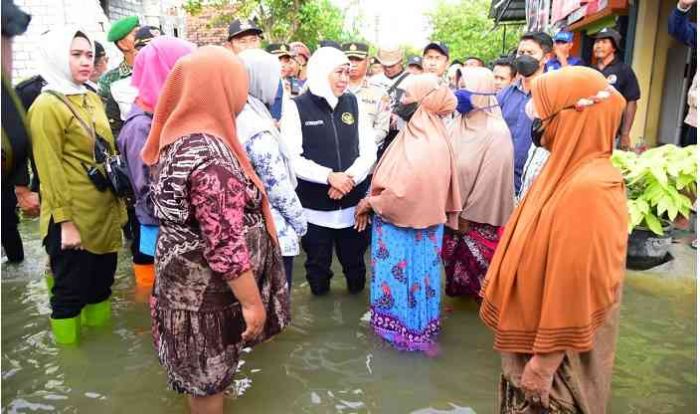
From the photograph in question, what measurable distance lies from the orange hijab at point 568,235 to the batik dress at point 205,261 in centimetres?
92

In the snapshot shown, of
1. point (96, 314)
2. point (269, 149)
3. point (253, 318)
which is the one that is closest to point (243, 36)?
point (96, 314)

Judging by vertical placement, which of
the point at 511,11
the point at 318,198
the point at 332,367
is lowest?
the point at 332,367

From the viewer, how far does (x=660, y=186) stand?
4035mm

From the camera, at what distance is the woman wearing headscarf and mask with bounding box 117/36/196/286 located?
2.54 meters

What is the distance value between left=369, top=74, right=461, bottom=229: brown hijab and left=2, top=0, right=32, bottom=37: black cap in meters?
2.03

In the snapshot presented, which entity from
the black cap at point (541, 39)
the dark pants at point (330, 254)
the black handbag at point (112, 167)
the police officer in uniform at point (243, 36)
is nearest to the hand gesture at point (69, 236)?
the black handbag at point (112, 167)

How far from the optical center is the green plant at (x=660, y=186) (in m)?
3.95

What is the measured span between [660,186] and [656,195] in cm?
7

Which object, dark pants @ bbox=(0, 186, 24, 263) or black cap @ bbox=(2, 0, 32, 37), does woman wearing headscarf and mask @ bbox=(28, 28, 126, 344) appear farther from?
black cap @ bbox=(2, 0, 32, 37)

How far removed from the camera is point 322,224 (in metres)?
3.66

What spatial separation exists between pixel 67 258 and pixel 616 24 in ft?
24.3

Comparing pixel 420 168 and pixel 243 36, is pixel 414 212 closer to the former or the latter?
pixel 420 168

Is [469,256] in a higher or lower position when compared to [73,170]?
lower

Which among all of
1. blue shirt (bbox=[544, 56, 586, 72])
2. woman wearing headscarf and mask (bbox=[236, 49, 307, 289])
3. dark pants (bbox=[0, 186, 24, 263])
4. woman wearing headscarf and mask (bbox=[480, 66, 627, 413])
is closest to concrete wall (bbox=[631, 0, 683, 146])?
blue shirt (bbox=[544, 56, 586, 72])
